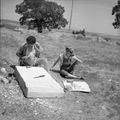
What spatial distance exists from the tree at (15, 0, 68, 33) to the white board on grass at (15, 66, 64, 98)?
68.4ft

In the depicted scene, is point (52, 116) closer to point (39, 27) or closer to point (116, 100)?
point (116, 100)

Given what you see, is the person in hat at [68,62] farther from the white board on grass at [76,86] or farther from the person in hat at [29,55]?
the white board on grass at [76,86]

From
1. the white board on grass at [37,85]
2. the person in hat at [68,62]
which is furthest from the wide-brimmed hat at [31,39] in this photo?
the person in hat at [68,62]

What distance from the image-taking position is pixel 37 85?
372 cm

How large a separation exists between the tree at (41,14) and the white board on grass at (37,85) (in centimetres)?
2084

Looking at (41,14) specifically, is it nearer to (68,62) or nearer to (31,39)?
(68,62)

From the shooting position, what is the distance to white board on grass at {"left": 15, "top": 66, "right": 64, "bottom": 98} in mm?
3658

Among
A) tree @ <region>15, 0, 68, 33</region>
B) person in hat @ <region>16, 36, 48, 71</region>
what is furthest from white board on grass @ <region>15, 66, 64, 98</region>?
tree @ <region>15, 0, 68, 33</region>

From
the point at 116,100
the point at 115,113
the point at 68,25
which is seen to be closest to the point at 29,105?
the point at 115,113

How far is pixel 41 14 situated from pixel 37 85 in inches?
857

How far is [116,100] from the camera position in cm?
415

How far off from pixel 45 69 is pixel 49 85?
1.06 m

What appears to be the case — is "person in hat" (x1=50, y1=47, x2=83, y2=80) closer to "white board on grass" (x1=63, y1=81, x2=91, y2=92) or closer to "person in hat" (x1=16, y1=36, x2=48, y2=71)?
"person in hat" (x1=16, y1=36, x2=48, y2=71)

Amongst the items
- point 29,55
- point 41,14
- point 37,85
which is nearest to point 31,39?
point 29,55
